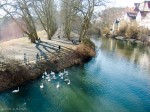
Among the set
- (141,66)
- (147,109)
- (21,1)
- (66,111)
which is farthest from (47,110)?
(21,1)

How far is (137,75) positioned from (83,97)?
9.93 metres

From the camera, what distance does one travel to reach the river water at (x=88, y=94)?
59.6 ft

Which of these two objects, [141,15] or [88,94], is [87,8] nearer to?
[88,94]

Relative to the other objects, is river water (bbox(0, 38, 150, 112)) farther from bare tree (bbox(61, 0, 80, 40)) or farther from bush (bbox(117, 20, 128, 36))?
bush (bbox(117, 20, 128, 36))

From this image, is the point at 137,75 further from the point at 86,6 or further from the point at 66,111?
the point at 86,6

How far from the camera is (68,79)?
80.1 feet

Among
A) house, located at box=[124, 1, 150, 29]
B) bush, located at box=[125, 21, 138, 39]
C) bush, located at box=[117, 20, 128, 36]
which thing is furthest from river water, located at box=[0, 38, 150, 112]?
house, located at box=[124, 1, 150, 29]

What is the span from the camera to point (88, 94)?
826 inches

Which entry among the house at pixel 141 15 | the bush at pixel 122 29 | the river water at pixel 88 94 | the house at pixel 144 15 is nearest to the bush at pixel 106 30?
the bush at pixel 122 29

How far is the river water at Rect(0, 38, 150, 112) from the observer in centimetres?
1817

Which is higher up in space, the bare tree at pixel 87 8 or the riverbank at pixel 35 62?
the bare tree at pixel 87 8

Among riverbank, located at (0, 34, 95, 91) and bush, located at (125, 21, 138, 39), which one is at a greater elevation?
bush, located at (125, 21, 138, 39)

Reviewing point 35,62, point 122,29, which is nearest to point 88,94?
point 35,62

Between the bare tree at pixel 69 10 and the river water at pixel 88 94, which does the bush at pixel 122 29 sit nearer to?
the bare tree at pixel 69 10
